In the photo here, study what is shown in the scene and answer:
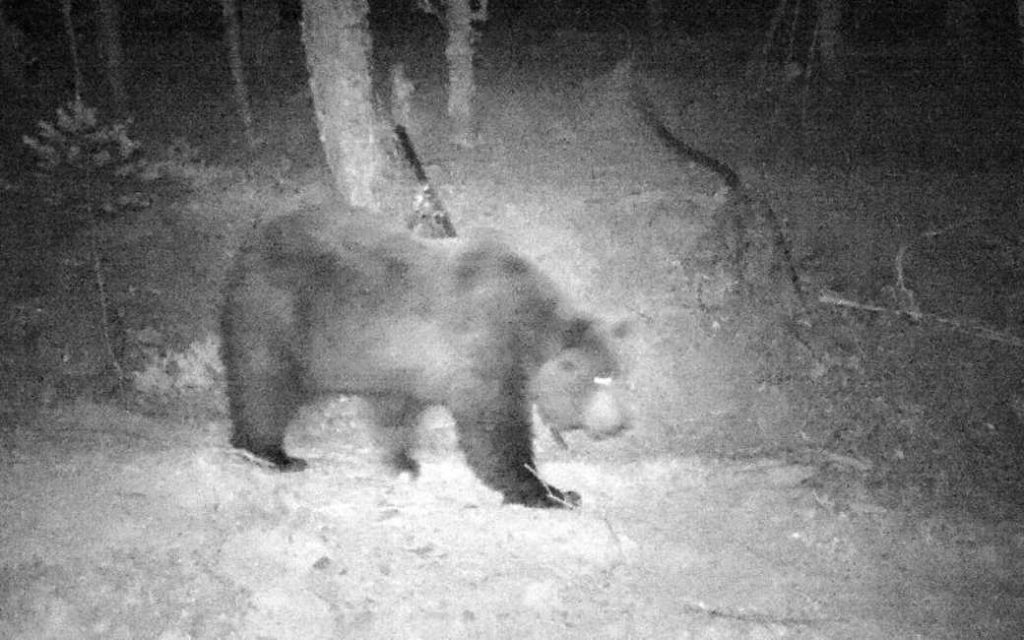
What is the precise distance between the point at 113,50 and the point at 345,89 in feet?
24.1

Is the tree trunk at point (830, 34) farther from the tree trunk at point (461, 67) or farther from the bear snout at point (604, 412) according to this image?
the bear snout at point (604, 412)

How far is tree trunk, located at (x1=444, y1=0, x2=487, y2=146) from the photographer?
31.2 feet

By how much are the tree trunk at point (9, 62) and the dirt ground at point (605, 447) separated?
5.94 meters

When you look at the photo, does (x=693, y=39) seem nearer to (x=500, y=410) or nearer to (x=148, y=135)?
(x=148, y=135)

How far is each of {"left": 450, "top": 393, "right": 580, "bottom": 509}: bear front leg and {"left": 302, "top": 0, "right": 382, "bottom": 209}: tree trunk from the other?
104 inches

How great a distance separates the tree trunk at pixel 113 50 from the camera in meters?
11.0

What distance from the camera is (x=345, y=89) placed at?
596 cm

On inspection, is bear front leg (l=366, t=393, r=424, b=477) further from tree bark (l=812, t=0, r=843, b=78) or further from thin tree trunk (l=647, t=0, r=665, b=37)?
thin tree trunk (l=647, t=0, r=665, b=37)

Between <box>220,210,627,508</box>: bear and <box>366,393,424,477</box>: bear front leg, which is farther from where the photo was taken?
<box>366,393,424,477</box>: bear front leg

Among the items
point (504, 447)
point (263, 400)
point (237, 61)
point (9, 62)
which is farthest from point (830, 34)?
point (9, 62)

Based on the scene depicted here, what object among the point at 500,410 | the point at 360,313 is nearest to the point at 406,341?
the point at 360,313

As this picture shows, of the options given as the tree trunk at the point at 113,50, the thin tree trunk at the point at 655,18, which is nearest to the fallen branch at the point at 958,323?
the tree trunk at the point at 113,50

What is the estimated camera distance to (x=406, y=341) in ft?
16.1

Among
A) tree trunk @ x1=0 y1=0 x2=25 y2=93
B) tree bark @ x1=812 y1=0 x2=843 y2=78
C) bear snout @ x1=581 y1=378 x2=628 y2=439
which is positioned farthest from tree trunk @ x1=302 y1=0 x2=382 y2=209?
tree trunk @ x1=0 y1=0 x2=25 y2=93
